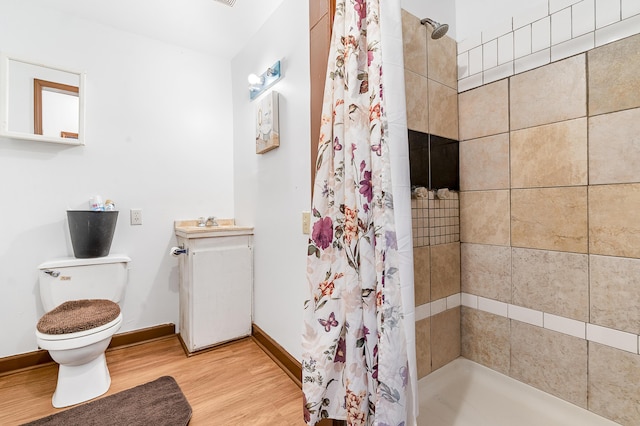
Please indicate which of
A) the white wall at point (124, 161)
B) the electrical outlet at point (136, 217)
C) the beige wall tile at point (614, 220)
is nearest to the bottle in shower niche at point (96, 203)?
the white wall at point (124, 161)

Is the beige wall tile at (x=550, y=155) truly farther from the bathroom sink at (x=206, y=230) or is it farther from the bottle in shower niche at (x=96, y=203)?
the bottle in shower niche at (x=96, y=203)

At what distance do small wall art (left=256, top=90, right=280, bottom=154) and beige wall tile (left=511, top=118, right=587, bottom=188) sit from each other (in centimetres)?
129

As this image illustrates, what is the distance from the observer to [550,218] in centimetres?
124

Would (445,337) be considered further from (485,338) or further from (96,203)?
(96,203)

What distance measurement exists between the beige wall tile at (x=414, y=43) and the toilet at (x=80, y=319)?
6.62ft

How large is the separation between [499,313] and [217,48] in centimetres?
267

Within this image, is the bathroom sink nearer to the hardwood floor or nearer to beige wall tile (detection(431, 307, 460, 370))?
the hardwood floor

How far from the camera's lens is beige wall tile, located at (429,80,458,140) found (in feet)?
4.68

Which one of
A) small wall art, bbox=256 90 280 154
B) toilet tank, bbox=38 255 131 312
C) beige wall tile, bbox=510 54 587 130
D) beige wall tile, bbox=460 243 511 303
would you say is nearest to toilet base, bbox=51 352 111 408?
toilet tank, bbox=38 255 131 312

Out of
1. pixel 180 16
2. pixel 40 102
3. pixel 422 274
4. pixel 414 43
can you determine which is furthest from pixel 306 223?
pixel 40 102

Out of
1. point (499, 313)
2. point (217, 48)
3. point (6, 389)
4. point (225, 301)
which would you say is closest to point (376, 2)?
point (499, 313)

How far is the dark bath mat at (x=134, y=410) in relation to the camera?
1273mm

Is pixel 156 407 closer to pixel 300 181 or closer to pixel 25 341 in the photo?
pixel 25 341

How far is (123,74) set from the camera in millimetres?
2029
